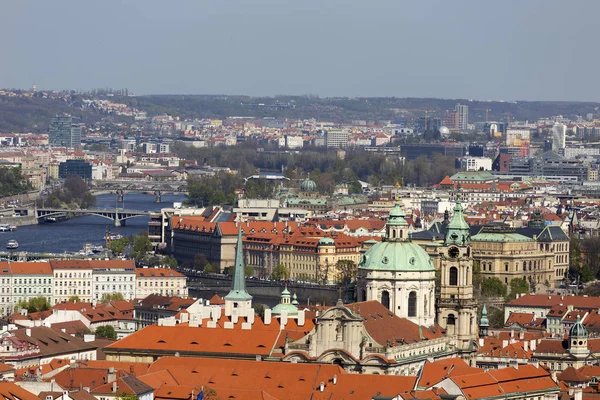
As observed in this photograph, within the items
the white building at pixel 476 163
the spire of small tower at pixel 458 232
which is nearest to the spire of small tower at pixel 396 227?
the spire of small tower at pixel 458 232

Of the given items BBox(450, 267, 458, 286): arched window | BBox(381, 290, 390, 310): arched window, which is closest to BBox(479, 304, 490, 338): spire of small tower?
BBox(450, 267, 458, 286): arched window

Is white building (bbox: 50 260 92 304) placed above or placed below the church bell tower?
below

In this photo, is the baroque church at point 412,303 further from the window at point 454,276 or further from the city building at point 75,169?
the city building at point 75,169

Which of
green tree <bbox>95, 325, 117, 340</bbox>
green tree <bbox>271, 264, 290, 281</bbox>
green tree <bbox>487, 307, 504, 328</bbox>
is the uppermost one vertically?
green tree <bbox>95, 325, 117, 340</bbox>

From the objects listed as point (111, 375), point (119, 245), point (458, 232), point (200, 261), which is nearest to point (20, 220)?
point (119, 245)

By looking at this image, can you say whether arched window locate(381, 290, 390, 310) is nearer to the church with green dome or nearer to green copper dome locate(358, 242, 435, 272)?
the church with green dome

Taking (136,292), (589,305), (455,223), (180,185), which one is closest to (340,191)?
(180,185)
